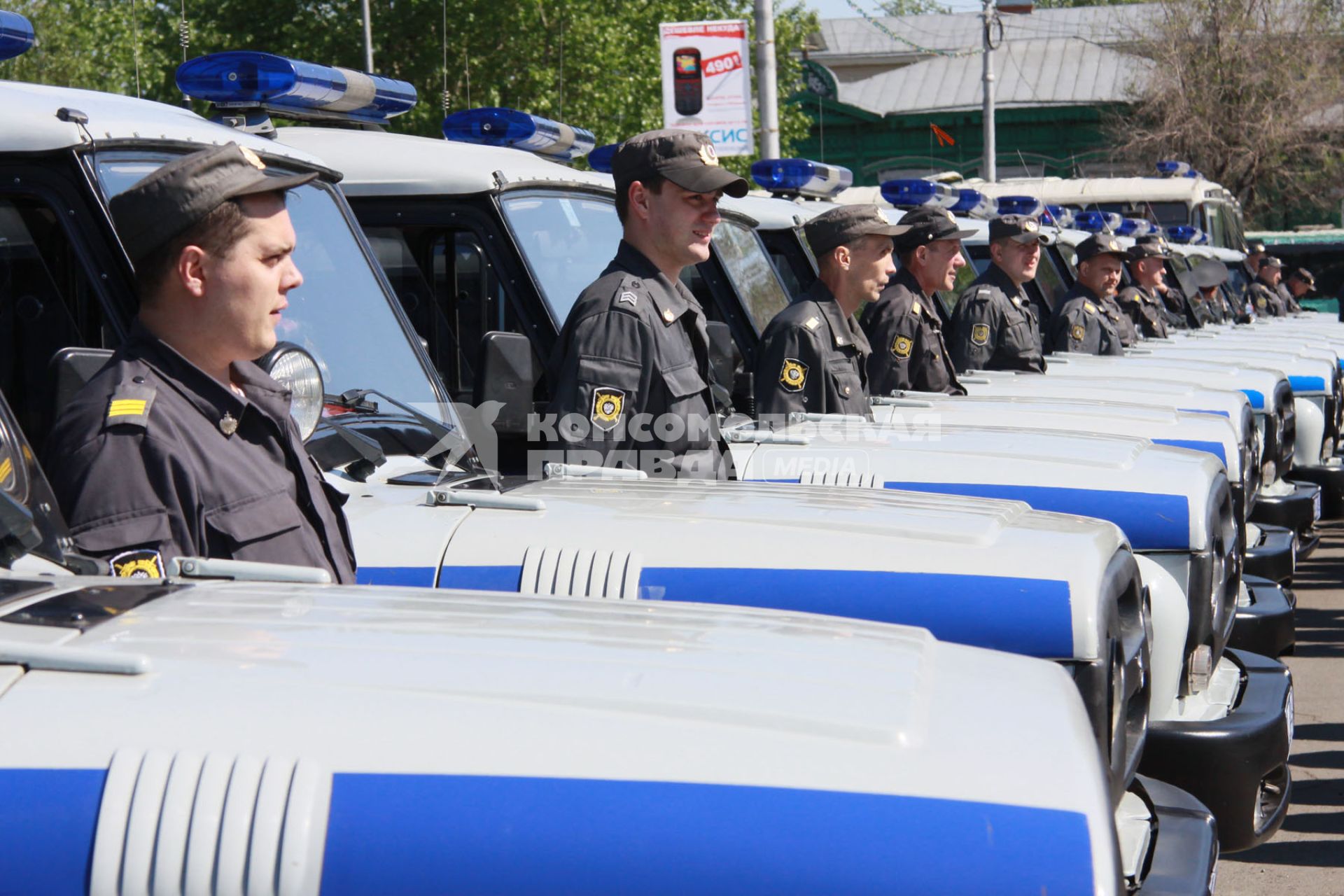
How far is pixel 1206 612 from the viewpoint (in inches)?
167

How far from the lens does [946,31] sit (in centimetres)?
5712

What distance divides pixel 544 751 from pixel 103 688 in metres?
0.45

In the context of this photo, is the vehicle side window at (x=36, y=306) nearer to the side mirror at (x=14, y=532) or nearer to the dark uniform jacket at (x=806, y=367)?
the side mirror at (x=14, y=532)

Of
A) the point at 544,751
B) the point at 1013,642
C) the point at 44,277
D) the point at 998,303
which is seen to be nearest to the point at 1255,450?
the point at 998,303

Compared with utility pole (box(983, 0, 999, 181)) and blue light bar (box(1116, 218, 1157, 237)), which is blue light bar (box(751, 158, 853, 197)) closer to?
blue light bar (box(1116, 218, 1157, 237))

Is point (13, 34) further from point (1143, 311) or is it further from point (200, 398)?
point (1143, 311)

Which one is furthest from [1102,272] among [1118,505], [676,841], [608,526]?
[676,841]

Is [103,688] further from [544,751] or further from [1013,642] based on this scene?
[1013,642]

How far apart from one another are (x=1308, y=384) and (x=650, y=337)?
7616 millimetres

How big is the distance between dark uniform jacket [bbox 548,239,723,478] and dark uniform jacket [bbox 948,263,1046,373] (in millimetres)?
4978

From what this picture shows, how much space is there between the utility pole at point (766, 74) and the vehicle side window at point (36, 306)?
422 inches

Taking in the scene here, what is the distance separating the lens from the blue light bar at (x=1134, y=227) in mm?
15555

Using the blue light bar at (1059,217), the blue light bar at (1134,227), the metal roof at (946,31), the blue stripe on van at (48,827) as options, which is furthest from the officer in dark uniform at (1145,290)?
the metal roof at (946,31)

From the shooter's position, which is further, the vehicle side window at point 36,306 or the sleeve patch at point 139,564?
the vehicle side window at point 36,306
